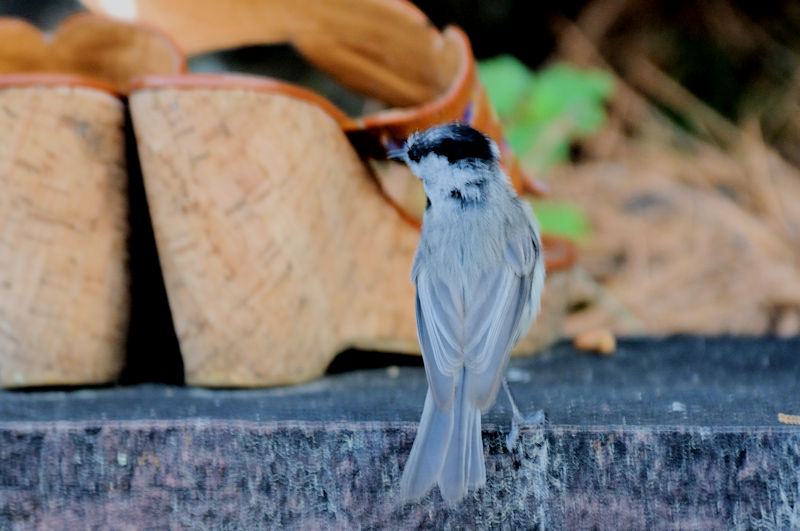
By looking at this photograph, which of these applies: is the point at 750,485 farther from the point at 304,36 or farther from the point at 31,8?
the point at 31,8

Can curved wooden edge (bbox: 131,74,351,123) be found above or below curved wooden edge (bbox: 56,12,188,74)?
below

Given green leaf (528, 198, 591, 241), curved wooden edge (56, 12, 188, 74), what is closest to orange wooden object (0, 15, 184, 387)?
curved wooden edge (56, 12, 188, 74)

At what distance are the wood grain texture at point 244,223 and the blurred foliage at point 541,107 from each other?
1712mm

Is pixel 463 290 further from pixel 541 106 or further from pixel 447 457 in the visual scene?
pixel 541 106

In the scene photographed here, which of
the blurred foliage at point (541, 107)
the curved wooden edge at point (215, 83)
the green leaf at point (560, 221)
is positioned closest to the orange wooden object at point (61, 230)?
the curved wooden edge at point (215, 83)

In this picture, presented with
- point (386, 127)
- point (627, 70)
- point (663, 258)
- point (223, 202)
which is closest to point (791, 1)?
point (627, 70)

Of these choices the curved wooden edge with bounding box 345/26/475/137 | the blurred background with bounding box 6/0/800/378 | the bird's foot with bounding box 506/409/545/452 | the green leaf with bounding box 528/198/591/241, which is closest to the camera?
the bird's foot with bounding box 506/409/545/452

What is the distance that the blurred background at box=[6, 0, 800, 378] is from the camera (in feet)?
11.0

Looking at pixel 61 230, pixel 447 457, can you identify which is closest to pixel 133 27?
pixel 61 230

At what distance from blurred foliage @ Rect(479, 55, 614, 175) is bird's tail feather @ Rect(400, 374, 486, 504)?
230 centimetres

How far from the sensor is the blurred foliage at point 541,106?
3506 millimetres

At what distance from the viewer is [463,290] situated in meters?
1.52

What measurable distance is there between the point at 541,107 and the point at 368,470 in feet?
7.86

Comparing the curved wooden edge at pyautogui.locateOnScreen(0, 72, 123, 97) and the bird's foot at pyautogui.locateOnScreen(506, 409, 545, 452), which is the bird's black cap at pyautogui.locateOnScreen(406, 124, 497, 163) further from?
the curved wooden edge at pyautogui.locateOnScreen(0, 72, 123, 97)
